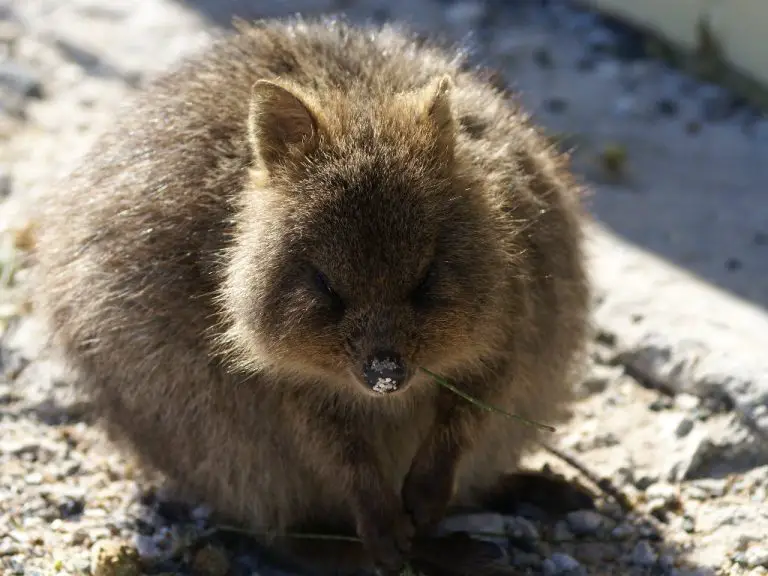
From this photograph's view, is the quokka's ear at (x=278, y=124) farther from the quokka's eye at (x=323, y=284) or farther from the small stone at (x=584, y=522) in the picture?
the small stone at (x=584, y=522)

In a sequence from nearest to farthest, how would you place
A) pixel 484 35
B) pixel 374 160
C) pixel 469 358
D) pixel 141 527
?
pixel 374 160 → pixel 469 358 → pixel 141 527 → pixel 484 35

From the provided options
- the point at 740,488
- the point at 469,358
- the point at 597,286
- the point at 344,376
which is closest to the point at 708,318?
the point at 597,286

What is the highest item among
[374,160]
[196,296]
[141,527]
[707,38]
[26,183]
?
[707,38]

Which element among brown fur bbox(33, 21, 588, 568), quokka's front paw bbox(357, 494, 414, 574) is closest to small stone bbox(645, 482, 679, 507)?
brown fur bbox(33, 21, 588, 568)

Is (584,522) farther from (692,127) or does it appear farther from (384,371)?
(692,127)

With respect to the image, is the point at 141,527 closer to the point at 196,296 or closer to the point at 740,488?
the point at 196,296

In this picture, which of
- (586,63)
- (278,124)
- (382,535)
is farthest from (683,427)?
(586,63)
